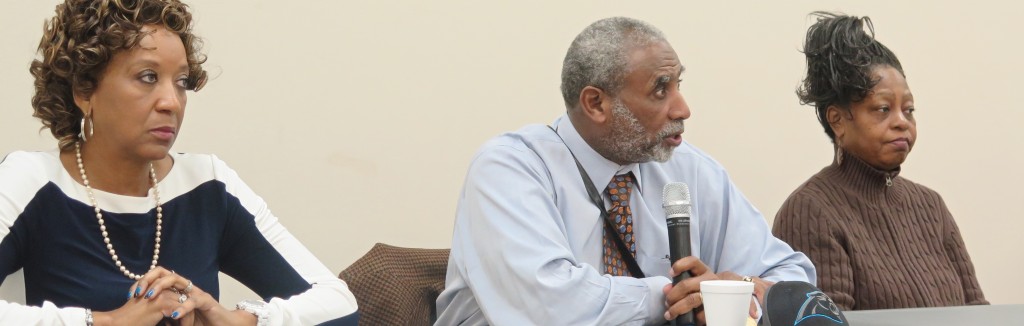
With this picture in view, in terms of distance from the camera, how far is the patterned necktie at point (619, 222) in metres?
2.31

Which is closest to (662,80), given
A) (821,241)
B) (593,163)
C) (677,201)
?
(593,163)

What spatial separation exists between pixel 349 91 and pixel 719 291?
1796 millimetres

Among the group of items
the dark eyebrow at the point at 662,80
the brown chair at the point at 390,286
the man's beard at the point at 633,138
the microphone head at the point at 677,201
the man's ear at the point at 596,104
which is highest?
the dark eyebrow at the point at 662,80

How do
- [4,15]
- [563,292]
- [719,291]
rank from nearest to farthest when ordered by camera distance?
[719,291], [563,292], [4,15]

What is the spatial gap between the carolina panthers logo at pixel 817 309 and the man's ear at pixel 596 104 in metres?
0.83

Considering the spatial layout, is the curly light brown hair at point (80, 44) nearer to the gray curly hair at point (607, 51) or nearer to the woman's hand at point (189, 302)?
the woman's hand at point (189, 302)

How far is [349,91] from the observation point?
3.25 meters

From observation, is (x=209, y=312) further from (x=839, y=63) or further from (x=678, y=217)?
(x=839, y=63)

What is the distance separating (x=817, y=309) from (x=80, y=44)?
4.31 feet

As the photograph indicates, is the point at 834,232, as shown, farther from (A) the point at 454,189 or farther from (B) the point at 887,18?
(B) the point at 887,18

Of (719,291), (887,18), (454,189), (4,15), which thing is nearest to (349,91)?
(454,189)

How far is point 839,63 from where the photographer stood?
9.92 feet

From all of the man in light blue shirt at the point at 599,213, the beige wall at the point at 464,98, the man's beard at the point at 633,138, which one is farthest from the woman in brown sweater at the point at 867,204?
the beige wall at the point at 464,98

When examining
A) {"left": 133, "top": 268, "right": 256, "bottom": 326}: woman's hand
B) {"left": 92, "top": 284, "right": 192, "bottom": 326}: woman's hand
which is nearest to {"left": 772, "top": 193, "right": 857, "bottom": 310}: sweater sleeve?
{"left": 133, "top": 268, "right": 256, "bottom": 326}: woman's hand
